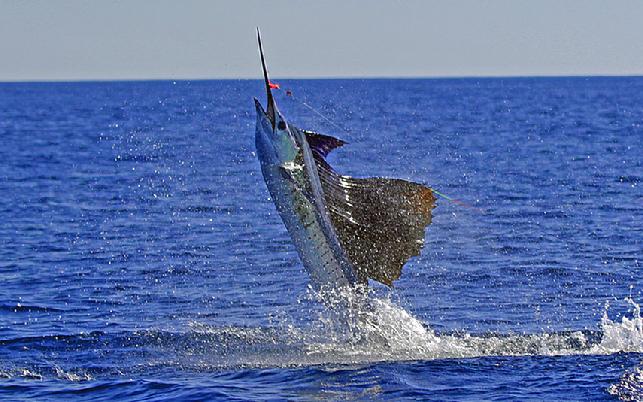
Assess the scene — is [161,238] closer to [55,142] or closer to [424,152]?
[424,152]

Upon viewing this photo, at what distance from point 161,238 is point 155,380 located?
11061 mm

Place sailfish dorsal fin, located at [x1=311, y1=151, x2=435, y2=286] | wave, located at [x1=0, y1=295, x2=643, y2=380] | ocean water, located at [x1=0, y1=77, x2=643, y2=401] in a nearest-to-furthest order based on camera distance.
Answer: ocean water, located at [x1=0, y1=77, x2=643, y2=401] < sailfish dorsal fin, located at [x1=311, y1=151, x2=435, y2=286] < wave, located at [x1=0, y1=295, x2=643, y2=380]

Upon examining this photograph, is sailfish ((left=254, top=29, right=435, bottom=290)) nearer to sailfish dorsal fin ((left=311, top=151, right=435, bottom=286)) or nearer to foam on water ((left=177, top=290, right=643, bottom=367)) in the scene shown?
sailfish dorsal fin ((left=311, top=151, right=435, bottom=286))

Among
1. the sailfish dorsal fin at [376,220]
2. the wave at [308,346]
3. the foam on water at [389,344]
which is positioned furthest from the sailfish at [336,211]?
the foam on water at [389,344]

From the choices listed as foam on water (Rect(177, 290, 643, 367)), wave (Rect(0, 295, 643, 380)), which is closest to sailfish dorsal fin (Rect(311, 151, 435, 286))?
wave (Rect(0, 295, 643, 380))

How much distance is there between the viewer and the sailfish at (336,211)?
11.6 m

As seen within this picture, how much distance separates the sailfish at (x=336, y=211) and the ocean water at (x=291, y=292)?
0.64 meters

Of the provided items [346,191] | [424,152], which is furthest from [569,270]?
[424,152]

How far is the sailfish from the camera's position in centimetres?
1163

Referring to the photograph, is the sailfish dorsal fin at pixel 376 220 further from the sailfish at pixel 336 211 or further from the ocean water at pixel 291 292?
the ocean water at pixel 291 292

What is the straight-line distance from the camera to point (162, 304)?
55.5ft

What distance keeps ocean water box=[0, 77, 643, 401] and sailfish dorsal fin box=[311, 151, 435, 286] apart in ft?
3.16

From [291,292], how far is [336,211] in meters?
5.44

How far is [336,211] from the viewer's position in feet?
40.1
